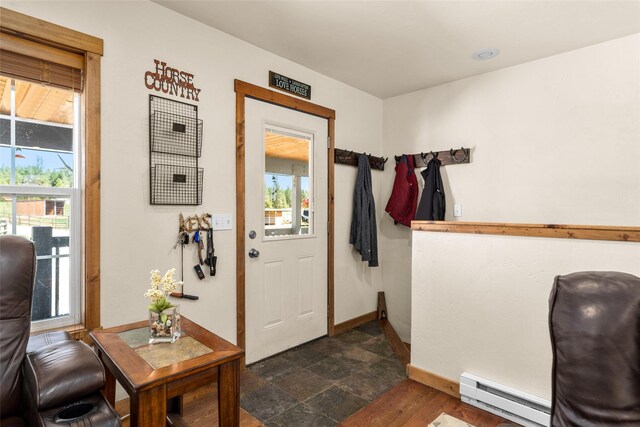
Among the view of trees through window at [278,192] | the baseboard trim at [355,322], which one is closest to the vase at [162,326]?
the view of trees through window at [278,192]

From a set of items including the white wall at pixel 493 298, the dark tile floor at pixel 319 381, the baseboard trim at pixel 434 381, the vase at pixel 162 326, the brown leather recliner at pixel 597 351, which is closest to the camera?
the brown leather recliner at pixel 597 351

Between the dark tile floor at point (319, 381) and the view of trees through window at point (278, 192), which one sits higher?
the view of trees through window at point (278, 192)

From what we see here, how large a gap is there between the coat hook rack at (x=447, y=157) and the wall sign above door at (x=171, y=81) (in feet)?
7.40

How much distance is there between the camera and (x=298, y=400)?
2223mm

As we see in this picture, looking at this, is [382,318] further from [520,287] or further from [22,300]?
[22,300]

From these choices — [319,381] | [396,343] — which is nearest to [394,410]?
[319,381]

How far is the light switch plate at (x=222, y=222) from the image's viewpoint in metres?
2.45

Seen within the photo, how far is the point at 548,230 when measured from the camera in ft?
6.20

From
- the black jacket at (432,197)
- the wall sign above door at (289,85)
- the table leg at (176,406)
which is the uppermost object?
the wall sign above door at (289,85)

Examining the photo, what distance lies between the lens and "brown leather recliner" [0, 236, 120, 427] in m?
1.20

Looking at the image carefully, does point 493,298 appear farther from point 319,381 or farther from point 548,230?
point 319,381

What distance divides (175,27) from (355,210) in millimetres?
2212

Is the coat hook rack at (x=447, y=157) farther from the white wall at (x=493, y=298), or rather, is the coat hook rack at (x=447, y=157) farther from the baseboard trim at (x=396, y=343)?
the baseboard trim at (x=396, y=343)

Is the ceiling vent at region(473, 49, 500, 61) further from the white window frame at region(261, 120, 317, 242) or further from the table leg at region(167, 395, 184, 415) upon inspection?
the table leg at region(167, 395, 184, 415)
